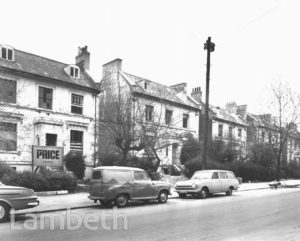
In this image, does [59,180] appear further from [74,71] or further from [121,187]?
[74,71]

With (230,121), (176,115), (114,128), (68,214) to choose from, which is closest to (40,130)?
(114,128)

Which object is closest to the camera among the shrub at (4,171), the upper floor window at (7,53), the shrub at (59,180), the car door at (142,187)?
the car door at (142,187)

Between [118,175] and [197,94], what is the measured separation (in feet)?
99.1

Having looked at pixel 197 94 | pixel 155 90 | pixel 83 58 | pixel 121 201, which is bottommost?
pixel 121 201

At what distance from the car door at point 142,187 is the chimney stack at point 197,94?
28.2m

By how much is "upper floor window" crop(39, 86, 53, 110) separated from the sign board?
650cm

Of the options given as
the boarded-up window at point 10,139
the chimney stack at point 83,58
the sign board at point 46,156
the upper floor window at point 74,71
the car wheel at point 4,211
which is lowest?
the car wheel at point 4,211

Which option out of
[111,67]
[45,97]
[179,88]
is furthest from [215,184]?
[179,88]

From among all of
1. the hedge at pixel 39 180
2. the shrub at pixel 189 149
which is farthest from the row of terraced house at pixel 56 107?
the hedge at pixel 39 180

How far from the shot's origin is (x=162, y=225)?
9.11 metres

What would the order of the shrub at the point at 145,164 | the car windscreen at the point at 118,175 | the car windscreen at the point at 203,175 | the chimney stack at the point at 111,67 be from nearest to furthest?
the car windscreen at the point at 118,175 < the car windscreen at the point at 203,175 < the shrub at the point at 145,164 < the chimney stack at the point at 111,67

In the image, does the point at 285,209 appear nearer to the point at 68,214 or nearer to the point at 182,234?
the point at 182,234

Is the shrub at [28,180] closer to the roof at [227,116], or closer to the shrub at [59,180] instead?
the shrub at [59,180]

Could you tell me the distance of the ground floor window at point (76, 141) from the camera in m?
25.7
